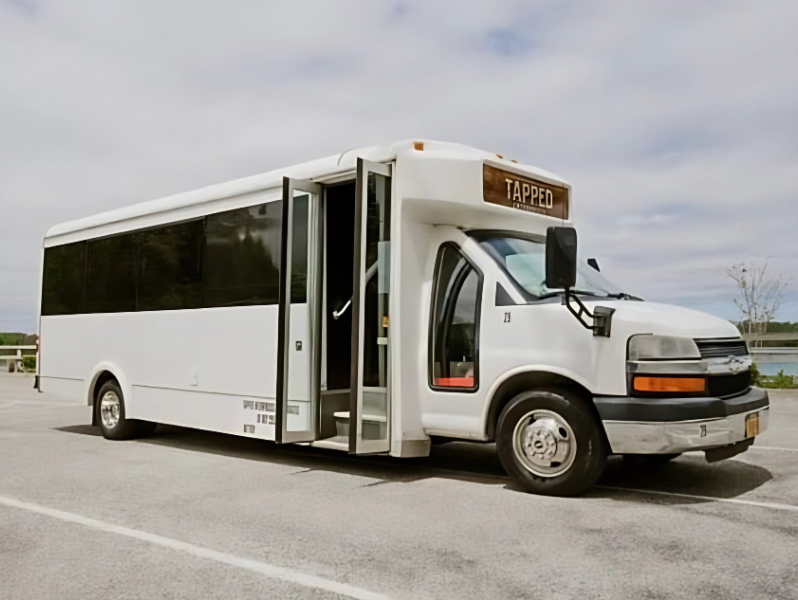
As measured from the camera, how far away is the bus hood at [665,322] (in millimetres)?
5926

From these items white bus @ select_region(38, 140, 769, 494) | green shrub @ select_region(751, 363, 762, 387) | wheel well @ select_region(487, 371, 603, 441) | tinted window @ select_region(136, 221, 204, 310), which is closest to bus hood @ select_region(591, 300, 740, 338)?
white bus @ select_region(38, 140, 769, 494)

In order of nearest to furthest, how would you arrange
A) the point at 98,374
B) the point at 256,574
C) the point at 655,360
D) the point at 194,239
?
the point at 256,574 → the point at 655,360 → the point at 194,239 → the point at 98,374

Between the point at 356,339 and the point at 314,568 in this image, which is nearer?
the point at 314,568

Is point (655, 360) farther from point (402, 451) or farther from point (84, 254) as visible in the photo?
point (84, 254)

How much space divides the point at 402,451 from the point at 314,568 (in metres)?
2.58

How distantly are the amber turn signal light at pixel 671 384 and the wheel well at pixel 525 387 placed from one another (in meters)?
0.42

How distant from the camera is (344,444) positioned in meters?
7.37

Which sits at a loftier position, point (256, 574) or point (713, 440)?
point (713, 440)

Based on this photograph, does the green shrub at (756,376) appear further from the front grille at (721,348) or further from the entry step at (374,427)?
the entry step at (374,427)

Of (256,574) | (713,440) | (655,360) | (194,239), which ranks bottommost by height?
(256,574)

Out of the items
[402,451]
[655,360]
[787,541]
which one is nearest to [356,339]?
[402,451]

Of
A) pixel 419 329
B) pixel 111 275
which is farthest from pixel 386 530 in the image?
pixel 111 275

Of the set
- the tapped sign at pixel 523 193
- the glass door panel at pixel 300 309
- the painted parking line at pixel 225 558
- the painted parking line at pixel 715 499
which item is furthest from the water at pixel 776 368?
the painted parking line at pixel 225 558

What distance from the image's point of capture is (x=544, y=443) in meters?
6.26
